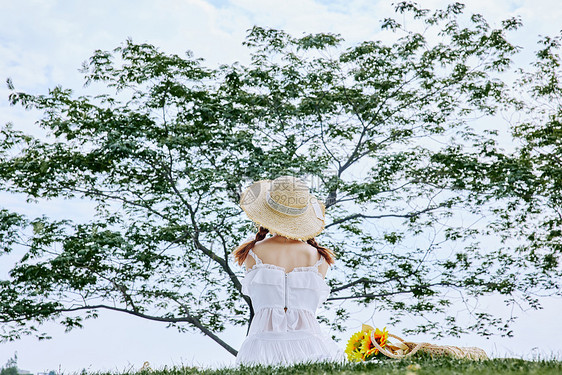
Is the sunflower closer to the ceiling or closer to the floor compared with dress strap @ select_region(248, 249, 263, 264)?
closer to the floor

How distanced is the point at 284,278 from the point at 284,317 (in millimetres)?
325

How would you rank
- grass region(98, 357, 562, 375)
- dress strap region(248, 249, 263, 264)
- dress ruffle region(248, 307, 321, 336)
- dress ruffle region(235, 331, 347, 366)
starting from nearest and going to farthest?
grass region(98, 357, 562, 375) → dress ruffle region(235, 331, 347, 366) → dress ruffle region(248, 307, 321, 336) → dress strap region(248, 249, 263, 264)

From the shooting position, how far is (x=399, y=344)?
3.64 metres

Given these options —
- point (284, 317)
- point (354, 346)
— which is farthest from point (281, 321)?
point (354, 346)

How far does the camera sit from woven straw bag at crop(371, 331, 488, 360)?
3.49 metres

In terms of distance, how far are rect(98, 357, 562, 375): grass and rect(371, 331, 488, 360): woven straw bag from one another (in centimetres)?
8

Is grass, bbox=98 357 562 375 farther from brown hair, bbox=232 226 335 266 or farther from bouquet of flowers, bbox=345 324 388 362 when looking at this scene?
brown hair, bbox=232 226 335 266

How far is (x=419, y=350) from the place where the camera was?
11.8 ft

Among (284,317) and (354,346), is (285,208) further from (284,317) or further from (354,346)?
(354,346)

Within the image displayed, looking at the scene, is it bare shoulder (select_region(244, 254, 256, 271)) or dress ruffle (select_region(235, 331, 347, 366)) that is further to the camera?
bare shoulder (select_region(244, 254, 256, 271))

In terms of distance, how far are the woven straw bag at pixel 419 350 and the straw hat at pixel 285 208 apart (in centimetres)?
133

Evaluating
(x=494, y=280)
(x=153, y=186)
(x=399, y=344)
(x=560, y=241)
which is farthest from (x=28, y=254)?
(x=560, y=241)

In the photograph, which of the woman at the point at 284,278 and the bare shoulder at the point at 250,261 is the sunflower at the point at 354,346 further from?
the bare shoulder at the point at 250,261

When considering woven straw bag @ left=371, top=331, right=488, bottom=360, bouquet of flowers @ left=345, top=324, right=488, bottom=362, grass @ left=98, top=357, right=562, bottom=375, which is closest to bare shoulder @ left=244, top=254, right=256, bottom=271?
grass @ left=98, top=357, right=562, bottom=375
